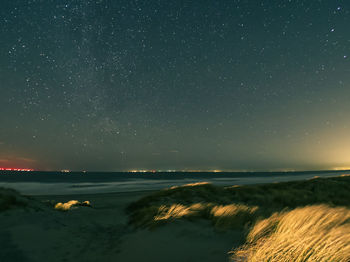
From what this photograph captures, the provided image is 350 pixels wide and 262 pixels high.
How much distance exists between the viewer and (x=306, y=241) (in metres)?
2.85

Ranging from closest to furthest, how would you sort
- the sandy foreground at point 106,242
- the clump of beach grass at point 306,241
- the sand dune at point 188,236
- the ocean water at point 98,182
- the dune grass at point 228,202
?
the clump of beach grass at point 306,241
the sand dune at point 188,236
the sandy foreground at point 106,242
the dune grass at point 228,202
the ocean water at point 98,182

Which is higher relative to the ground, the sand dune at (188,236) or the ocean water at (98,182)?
the sand dune at (188,236)

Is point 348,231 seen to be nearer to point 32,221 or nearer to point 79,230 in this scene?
point 79,230

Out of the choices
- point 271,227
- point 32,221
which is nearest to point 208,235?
point 271,227

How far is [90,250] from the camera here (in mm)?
4418

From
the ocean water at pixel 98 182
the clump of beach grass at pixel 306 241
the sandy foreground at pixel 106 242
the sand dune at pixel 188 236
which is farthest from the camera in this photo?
the ocean water at pixel 98 182

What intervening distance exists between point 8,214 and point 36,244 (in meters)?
2.13

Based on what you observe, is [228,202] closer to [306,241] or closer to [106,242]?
[106,242]

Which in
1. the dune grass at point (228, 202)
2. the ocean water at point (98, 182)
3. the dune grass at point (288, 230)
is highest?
the dune grass at point (288, 230)

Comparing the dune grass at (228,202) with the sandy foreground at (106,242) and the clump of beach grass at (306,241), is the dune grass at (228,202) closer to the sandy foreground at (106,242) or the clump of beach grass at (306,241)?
the sandy foreground at (106,242)

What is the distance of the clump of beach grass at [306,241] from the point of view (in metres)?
2.50

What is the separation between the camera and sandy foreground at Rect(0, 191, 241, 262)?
3.80m

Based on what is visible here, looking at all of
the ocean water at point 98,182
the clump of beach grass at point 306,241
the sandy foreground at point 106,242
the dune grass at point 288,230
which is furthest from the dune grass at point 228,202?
the ocean water at point 98,182

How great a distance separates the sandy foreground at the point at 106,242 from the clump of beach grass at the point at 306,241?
44cm
